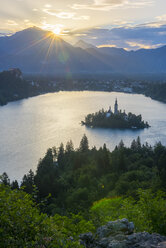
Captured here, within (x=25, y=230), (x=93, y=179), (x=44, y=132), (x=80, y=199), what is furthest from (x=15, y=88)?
(x=25, y=230)

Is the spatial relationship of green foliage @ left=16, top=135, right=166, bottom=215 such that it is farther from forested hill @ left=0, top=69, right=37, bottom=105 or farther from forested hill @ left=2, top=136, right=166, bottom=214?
forested hill @ left=0, top=69, right=37, bottom=105

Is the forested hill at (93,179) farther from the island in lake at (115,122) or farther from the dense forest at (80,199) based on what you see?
the island in lake at (115,122)

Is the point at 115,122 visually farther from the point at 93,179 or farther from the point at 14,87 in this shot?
the point at 14,87

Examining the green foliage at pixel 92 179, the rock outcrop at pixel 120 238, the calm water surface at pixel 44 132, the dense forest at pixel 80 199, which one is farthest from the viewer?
the calm water surface at pixel 44 132

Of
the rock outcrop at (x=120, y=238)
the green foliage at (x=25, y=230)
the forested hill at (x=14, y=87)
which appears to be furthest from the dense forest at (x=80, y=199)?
the forested hill at (x=14, y=87)

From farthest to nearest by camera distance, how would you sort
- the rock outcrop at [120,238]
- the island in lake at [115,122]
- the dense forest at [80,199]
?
the island in lake at [115,122]
the rock outcrop at [120,238]
the dense forest at [80,199]

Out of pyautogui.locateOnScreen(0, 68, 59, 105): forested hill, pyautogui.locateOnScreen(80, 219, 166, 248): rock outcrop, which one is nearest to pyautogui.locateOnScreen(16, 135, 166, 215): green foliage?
pyautogui.locateOnScreen(80, 219, 166, 248): rock outcrop

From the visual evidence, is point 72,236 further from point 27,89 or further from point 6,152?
point 27,89
